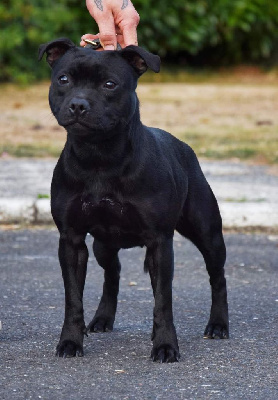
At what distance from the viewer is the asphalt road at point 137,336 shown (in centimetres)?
436

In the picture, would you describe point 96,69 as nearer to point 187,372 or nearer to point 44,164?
point 187,372

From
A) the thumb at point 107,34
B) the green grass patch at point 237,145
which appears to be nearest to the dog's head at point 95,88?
the thumb at point 107,34

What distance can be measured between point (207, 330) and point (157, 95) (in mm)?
12093

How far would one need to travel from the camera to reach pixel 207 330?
537 cm

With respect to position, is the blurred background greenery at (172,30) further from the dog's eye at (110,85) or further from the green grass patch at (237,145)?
the dog's eye at (110,85)

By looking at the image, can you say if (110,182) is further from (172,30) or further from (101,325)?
(172,30)

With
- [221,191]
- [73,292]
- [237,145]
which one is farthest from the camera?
[237,145]

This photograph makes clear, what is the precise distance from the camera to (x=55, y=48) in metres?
4.88

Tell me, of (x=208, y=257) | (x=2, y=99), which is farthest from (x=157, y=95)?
(x=208, y=257)

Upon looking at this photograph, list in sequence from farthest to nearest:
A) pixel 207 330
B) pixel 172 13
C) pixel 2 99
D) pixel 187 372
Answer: pixel 172 13
pixel 2 99
pixel 207 330
pixel 187 372

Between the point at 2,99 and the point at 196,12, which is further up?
the point at 196,12

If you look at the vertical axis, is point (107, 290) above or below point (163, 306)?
below

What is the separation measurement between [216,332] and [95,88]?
1.48 meters

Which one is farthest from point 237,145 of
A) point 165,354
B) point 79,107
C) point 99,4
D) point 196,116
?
point 79,107
